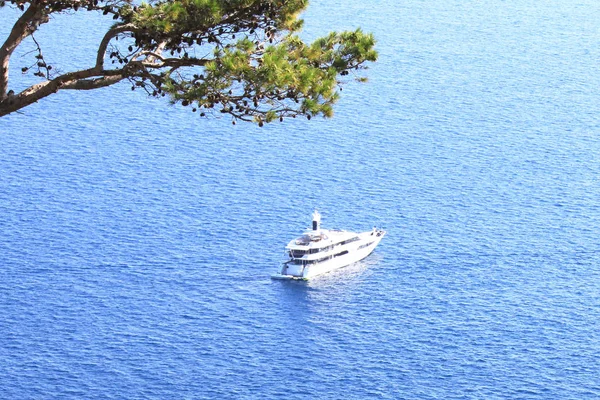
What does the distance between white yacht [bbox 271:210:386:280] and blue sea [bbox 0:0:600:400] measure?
57.7 inches

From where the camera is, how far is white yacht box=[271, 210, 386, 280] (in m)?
106

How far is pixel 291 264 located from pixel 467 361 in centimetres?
2119

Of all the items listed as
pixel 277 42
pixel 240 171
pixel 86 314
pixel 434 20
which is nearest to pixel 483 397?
pixel 86 314

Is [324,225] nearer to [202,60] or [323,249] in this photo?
[323,249]

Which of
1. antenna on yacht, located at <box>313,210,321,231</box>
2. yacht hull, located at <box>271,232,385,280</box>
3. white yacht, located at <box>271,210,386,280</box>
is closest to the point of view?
yacht hull, located at <box>271,232,385,280</box>

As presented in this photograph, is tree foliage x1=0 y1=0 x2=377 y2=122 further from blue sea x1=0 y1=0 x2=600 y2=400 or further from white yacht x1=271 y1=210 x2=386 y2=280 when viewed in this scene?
white yacht x1=271 y1=210 x2=386 y2=280

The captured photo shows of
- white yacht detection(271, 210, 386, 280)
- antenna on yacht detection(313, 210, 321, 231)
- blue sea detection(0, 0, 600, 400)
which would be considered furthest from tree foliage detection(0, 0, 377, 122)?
antenna on yacht detection(313, 210, 321, 231)

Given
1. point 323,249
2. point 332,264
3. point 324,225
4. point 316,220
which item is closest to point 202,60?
point 316,220

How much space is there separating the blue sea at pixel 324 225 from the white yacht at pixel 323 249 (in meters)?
1.47

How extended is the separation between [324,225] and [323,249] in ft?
18.4

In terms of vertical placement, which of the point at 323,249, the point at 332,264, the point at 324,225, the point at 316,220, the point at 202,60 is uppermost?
the point at 324,225

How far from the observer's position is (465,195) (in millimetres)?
116500

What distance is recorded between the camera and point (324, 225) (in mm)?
113188

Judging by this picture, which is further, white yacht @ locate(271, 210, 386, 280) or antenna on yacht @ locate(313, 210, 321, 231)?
antenna on yacht @ locate(313, 210, 321, 231)
